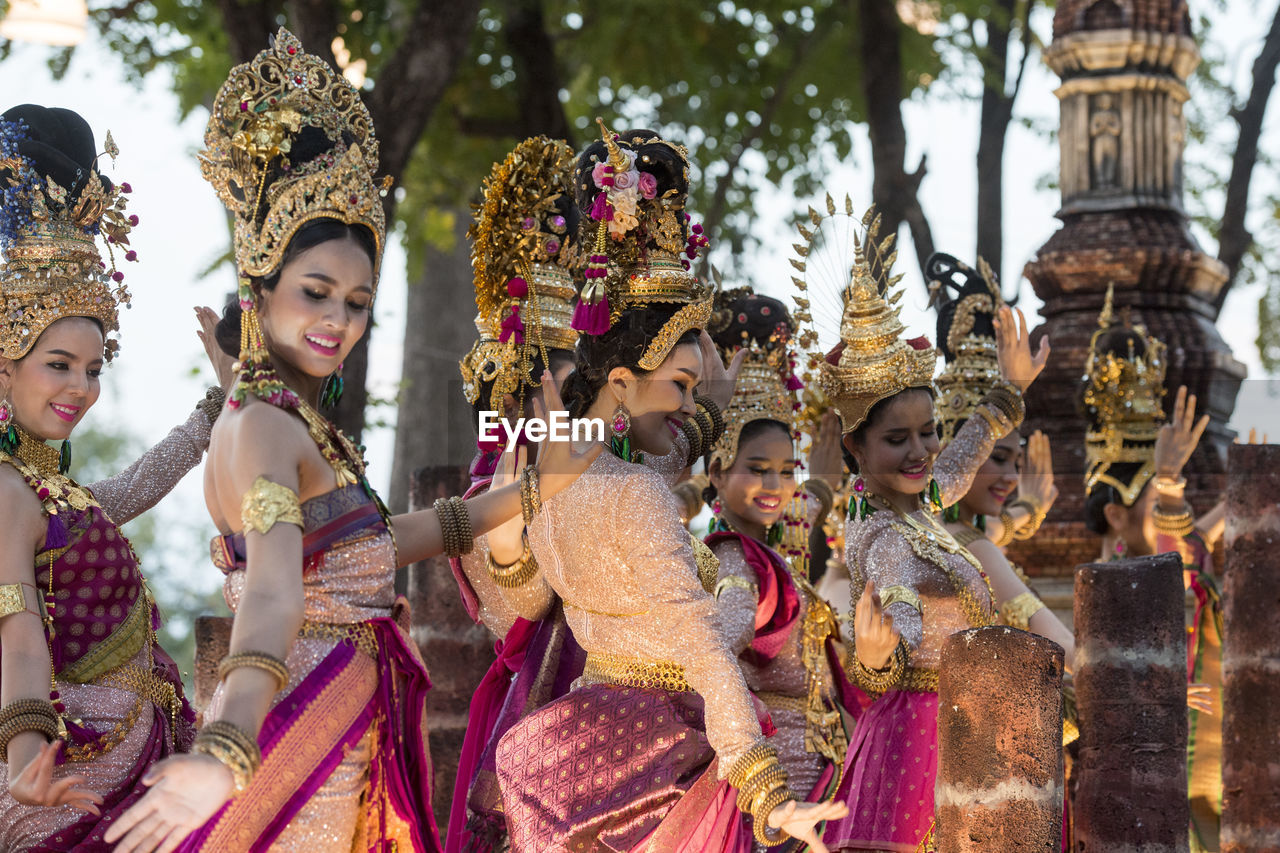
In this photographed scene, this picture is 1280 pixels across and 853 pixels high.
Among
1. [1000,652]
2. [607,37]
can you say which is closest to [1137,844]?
[1000,652]

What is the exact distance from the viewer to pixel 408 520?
3555 mm

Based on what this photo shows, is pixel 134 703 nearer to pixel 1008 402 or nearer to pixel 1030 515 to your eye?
pixel 1008 402

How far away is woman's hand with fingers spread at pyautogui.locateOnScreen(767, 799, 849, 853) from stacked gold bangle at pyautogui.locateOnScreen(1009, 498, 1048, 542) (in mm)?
4052

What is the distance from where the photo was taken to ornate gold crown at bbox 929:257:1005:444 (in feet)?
20.8

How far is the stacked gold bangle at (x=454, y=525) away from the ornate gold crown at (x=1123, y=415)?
16.4ft

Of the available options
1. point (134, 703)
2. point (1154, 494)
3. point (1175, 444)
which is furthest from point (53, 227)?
point (1154, 494)

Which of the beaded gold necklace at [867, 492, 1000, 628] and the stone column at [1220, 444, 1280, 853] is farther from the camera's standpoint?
the stone column at [1220, 444, 1280, 853]

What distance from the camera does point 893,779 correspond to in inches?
183

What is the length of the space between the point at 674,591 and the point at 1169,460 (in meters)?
4.67

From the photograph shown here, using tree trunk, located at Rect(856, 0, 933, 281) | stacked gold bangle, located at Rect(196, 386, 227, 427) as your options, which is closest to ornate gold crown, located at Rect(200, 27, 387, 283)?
stacked gold bangle, located at Rect(196, 386, 227, 427)

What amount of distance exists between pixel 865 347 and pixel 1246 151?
9.10 meters

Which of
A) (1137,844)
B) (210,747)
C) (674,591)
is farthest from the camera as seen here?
(1137,844)

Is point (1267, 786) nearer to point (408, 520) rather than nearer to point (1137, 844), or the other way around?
point (1137, 844)

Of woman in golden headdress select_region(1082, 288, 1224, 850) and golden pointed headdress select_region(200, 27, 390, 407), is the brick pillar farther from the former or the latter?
woman in golden headdress select_region(1082, 288, 1224, 850)
